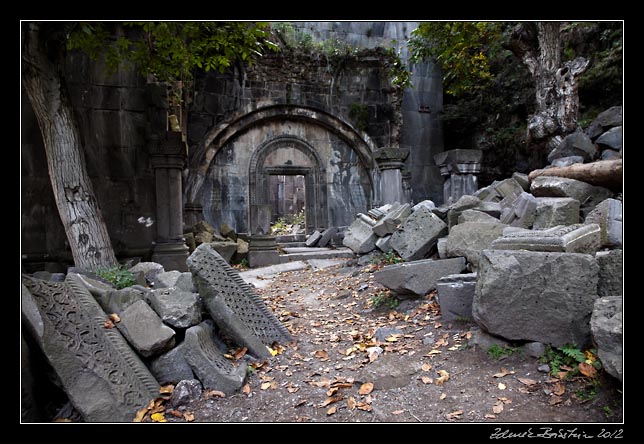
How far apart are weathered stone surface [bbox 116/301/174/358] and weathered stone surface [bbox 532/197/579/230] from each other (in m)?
3.73

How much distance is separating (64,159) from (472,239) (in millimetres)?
4876

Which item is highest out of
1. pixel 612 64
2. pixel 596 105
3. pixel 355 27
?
pixel 355 27

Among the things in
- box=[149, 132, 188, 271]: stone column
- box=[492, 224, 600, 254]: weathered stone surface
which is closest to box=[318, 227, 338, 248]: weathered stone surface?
box=[149, 132, 188, 271]: stone column

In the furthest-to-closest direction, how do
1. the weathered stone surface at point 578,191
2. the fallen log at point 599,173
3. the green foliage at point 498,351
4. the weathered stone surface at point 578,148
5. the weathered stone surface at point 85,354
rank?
the weathered stone surface at point 578,148, the weathered stone surface at point 578,191, the fallen log at point 599,173, the green foliage at point 498,351, the weathered stone surface at point 85,354

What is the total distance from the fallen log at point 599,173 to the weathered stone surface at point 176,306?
14.9 feet

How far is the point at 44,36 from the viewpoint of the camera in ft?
14.7

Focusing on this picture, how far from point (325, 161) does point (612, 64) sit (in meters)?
7.99

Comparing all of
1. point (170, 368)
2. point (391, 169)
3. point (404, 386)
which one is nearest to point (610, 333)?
point (404, 386)

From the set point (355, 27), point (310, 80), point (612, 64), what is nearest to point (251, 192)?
point (310, 80)

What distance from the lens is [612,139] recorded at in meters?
5.21

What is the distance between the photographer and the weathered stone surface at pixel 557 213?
4098 mm

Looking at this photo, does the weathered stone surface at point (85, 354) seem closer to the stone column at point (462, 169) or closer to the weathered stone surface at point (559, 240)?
the weathered stone surface at point (559, 240)

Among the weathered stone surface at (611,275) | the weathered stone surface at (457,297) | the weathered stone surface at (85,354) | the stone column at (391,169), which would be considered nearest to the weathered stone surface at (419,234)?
the weathered stone surface at (457,297)

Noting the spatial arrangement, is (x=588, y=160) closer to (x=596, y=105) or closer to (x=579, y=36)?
(x=596, y=105)
